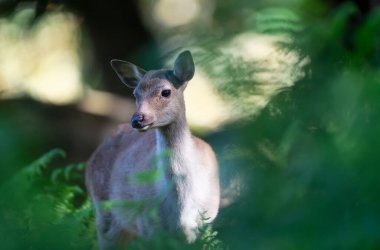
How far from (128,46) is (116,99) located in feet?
2.86

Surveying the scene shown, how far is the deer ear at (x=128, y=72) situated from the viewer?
19.3 feet

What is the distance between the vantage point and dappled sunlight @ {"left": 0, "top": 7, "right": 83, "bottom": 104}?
21.9ft

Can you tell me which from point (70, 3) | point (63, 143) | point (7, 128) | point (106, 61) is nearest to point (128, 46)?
point (106, 61)

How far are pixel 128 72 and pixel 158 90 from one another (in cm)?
34

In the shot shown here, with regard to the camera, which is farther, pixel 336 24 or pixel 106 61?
pixel 106 61

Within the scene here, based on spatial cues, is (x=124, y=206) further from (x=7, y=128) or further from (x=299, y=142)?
(x=7, y=128)

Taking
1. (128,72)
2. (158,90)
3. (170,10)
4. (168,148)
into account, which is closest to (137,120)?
(168,148)

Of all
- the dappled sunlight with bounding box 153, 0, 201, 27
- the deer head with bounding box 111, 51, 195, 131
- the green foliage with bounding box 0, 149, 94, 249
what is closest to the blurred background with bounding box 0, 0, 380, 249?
the green foliage with bounding box 0, 149, 94, 249

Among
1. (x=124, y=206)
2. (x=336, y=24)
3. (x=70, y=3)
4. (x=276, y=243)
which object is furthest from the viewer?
(x=70, y=3)

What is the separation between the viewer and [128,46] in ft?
41.1

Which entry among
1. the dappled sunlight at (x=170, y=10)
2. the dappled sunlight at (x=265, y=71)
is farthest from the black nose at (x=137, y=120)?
the dappled sunlight at (x=170, y=10)

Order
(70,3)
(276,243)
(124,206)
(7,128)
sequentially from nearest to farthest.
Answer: (276,243) < (124,206) < (7,128) < (70,3)

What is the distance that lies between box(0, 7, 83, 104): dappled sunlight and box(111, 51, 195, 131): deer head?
2.90 ft

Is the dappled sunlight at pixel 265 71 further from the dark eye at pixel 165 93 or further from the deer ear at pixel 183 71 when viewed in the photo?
the dark eye at pixel 165 93
